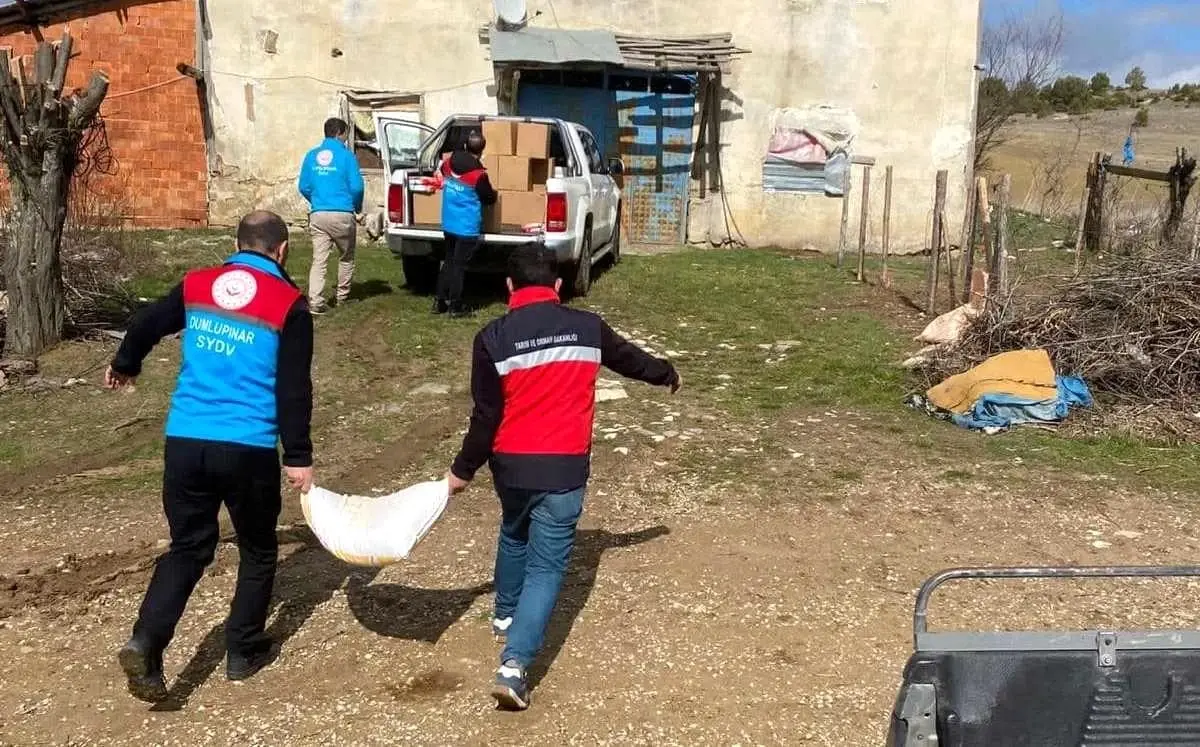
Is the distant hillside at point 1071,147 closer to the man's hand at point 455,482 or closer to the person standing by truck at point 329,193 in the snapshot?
the person standing by truck at point 329,193

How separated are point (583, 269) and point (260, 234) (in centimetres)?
739

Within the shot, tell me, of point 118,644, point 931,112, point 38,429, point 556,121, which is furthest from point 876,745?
point 931,112

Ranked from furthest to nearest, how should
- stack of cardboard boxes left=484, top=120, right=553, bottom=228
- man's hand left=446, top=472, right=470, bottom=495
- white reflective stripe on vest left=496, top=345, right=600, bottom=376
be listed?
1. stack of cardboard boxes left=484, top=120, right=553, bottom=228
2. man's hand left=446, top=472, right=470, bottom=495
3. white reflective stripe on vest left=496, top=345, right=600, bottom=376

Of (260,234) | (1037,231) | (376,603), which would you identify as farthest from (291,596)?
(1037,231)

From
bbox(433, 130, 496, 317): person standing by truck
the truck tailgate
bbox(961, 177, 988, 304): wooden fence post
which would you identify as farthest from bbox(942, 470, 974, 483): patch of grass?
bbox(433, 130, 496, 317): person standing by truck

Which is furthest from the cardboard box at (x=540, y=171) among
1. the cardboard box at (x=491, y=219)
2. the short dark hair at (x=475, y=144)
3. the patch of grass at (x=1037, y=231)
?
the patch of grass at (x=1037, y=231)

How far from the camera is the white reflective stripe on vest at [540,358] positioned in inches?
139

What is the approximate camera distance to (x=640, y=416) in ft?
23.3

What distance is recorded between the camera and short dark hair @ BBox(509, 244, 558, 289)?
3635 millimetres

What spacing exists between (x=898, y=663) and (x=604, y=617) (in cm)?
119

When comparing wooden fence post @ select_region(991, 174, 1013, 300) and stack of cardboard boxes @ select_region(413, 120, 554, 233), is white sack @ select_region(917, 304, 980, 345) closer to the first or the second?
wooden fence post @ select_region(991, 174, 1013, 300)

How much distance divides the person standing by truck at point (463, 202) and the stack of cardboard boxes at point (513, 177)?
520mm

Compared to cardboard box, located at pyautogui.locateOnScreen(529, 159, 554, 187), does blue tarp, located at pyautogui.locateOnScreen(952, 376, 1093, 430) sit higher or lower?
lower

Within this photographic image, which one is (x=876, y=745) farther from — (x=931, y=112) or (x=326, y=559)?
(x=931, y=112)
